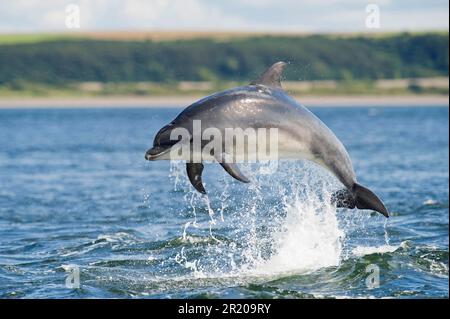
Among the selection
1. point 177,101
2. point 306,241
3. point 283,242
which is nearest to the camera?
point 306,241

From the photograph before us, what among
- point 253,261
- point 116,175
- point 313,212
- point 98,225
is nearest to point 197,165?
point 253,261

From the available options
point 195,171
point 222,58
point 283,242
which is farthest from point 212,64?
point 195,171

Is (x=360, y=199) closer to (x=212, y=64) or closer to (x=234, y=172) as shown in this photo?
(x=234, y=172)

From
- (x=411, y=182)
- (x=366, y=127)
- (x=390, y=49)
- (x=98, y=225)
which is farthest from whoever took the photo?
(x=390, y=49)

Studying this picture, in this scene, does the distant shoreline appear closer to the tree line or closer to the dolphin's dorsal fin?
the tree line

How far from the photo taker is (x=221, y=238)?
648 inches

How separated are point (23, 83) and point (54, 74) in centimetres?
566

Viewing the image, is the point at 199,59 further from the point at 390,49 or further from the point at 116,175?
the point at 116,175

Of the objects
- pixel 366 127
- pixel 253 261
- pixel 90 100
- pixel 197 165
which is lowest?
pixel 253 261

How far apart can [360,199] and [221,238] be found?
3.50 meters

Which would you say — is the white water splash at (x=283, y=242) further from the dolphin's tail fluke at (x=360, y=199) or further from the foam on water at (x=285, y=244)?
the dolphin's tail fluke at (x=360, y=199)

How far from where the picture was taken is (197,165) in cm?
1299

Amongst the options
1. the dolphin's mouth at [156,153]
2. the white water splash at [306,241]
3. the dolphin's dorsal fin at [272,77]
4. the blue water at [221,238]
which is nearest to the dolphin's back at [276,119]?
the dolphin's dorsal fin at [272,77]

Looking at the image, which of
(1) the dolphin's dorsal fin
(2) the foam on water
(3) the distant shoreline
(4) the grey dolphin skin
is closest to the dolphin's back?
(4) the grey dolphin skin
